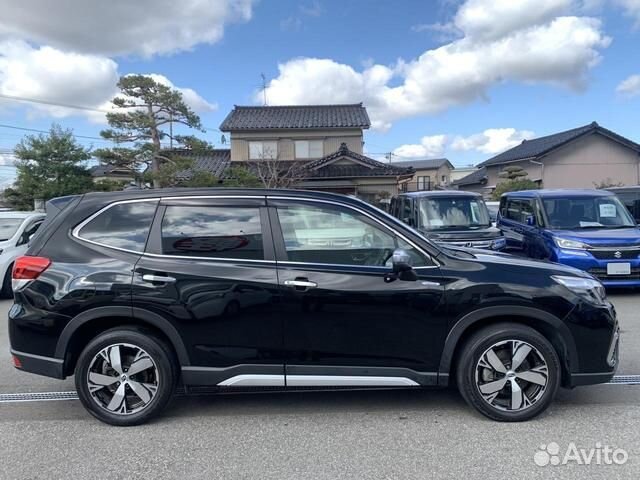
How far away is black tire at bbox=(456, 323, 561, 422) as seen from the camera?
131 inches

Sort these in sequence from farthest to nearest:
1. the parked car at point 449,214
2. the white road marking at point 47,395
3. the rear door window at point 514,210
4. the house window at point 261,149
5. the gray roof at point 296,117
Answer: the gray roof at point 296,117 → the house window at point 261,149 → the rear door window at point 514,210 → the parked car at point 449,214 → the white road marking at point 47,395

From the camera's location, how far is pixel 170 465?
2.88 meters

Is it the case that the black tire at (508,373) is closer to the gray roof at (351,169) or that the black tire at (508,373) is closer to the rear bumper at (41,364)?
the rear bumper at (41,364)

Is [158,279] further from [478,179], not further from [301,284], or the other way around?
[478,179]

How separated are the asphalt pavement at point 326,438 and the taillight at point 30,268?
3.61 feet

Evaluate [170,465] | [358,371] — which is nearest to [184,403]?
[170,465]

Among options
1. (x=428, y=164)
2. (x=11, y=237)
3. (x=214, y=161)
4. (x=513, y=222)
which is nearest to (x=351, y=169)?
(x=214, y=161)

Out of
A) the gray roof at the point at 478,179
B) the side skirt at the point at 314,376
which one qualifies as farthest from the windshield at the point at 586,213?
the gray roof at the point at 478,179

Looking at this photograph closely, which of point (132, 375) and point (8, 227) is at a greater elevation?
point (8, 227)

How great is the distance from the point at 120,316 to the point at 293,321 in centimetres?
125

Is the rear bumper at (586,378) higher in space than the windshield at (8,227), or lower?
lower

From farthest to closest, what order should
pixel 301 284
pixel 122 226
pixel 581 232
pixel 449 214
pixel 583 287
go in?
pixel 449 214 → pixel 581 232 → pixel 122 226 → pixel 583 287 → pixel 301 284

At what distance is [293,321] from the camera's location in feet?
10.9

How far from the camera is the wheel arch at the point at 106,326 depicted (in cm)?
332
